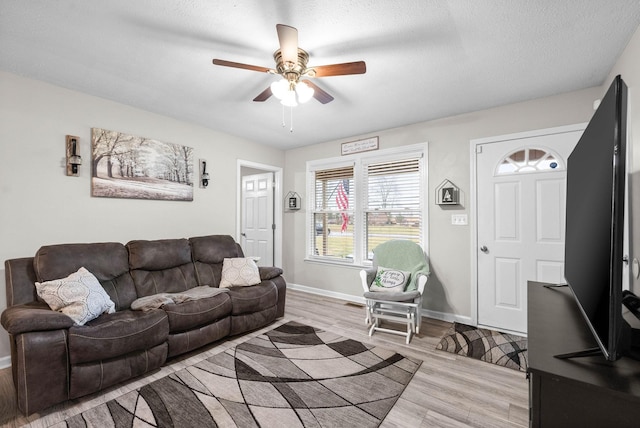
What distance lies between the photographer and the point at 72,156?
2.62m

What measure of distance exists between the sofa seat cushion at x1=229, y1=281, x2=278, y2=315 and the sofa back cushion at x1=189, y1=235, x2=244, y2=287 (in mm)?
330

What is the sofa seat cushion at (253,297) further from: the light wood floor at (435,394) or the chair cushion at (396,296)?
the chair cushion at (396,296)

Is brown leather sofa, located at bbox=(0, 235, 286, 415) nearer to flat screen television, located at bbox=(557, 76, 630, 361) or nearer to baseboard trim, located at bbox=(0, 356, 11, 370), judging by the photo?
baseboard trim, located at bbox=(0, 356, 11, 370)

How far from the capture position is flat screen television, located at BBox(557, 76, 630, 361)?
79 cm

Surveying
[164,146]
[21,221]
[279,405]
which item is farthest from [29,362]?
[164,146]

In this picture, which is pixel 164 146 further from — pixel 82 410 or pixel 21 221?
pixel 82 410

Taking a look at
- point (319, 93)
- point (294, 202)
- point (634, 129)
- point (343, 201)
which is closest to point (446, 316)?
point (343, 201)

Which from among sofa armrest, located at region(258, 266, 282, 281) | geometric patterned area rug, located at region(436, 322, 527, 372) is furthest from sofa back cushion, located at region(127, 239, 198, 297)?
geometric patterned area rug, located at region(436, 322, 527, 372)

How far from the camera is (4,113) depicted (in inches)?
92.1

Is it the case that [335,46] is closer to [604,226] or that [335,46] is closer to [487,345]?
[604,226]

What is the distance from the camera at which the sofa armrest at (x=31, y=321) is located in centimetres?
169

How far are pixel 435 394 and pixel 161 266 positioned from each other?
109 inches

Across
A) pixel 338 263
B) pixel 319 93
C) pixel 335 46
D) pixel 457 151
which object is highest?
pixel 335 46

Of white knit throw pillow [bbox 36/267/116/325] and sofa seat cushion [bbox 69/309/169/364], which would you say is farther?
white knit throw pillow [bbox 36/267/116/325]
